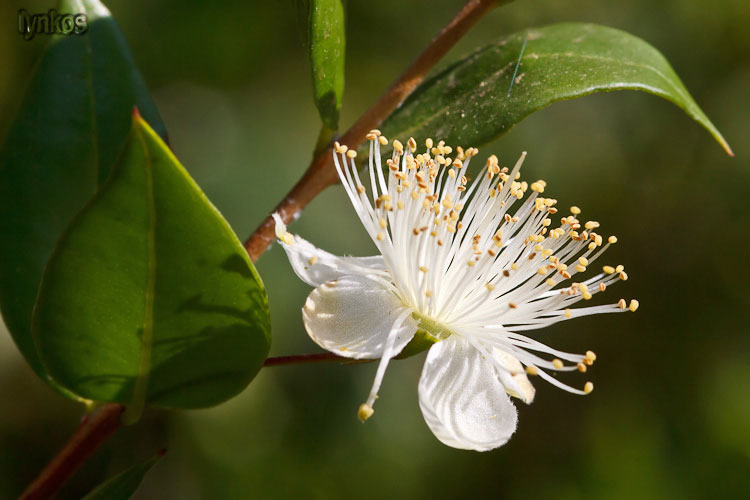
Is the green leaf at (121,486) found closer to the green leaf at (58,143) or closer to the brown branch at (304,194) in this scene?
the brown branch at (304,194)

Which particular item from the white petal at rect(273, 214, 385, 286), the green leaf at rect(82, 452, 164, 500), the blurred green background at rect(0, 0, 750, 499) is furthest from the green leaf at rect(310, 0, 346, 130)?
the blurred green background at rect(0, 0, 750, 499)

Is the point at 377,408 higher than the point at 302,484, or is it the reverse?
the point at 377,408

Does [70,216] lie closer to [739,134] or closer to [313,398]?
[313,398]

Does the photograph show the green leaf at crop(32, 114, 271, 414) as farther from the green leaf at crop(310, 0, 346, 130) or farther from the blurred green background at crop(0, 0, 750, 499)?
the blurred green background at crop(0, 0, 750, 499)

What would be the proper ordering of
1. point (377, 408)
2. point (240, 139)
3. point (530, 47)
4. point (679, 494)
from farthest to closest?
point (240, 139)
point (377, 408)
point (679, 494)
point (530, 47)

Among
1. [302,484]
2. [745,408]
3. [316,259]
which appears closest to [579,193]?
[745,408]

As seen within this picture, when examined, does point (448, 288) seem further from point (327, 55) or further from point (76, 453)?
point (76, 453)

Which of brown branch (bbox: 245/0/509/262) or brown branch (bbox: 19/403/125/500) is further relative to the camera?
brown branch (bbox: 245/0/509/262)

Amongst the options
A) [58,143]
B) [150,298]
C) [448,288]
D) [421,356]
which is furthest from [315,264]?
[421,356]

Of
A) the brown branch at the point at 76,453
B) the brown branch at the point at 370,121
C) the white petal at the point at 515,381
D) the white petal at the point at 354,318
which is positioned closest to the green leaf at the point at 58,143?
the brown branch at the point at 76,453
